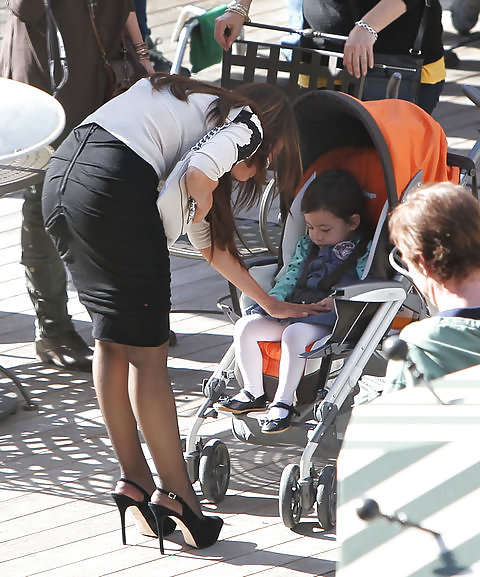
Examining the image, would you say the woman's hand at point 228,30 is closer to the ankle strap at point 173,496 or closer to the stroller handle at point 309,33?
the stroller handle at point 309,33

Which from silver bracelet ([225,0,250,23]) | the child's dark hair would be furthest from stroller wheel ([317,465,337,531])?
silver bracelet ([225,0,250,23])

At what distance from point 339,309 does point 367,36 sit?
3.49 ft

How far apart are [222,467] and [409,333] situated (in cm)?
123

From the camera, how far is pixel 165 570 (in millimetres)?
2840

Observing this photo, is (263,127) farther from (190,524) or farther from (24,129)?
(190,524)

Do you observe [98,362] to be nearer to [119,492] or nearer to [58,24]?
[119,492]

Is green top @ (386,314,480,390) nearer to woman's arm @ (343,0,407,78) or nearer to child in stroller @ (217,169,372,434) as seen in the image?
child in stroller @ (217,169,372,434)

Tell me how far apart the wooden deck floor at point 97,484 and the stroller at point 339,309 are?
0.12 m

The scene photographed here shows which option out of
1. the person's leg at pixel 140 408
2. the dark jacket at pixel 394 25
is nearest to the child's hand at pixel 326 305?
the person's leg at pixel 140 408

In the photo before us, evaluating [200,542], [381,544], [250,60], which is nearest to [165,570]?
[200,542]

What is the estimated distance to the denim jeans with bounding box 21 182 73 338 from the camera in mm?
3867

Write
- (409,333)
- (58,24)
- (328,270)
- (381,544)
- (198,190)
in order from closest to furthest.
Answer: (381,544) → (409,333) → (198,190) → (328,270) → (58,24)

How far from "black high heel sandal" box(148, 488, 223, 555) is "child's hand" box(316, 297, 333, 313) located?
26.4 inches

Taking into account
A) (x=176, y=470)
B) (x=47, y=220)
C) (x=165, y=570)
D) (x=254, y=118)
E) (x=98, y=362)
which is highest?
(x=254, y=118)
